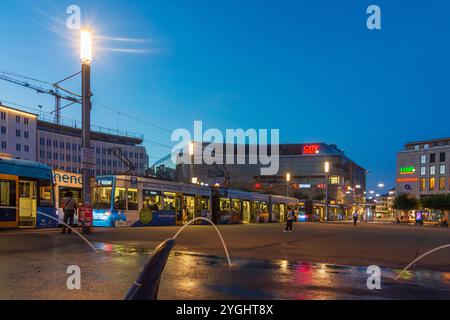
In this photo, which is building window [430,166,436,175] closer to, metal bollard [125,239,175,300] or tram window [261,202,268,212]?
tram window [261,202,268,212]

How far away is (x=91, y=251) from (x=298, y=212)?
51.5 metres

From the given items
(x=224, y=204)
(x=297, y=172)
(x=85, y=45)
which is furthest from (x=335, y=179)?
(x=85, y=45)

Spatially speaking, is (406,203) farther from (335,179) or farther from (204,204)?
(204,204)

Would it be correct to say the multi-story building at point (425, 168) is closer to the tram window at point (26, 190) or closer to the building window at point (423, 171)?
the building window at point (423, 171)

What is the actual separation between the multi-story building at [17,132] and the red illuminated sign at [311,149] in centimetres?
8090

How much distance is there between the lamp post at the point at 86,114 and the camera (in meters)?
16.9

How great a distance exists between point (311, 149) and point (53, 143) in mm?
79120

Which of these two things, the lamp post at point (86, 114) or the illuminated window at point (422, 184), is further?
the illuminated window at point (422, 184)

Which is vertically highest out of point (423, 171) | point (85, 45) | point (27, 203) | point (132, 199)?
point (85, 45)

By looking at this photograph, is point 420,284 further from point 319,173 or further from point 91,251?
point 319,173

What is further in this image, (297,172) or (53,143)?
(297,172)

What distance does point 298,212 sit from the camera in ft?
199

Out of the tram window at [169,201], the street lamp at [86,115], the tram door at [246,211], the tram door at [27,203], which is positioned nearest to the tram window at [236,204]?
the tram door at [246,211]

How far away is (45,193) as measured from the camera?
21.6 meters
